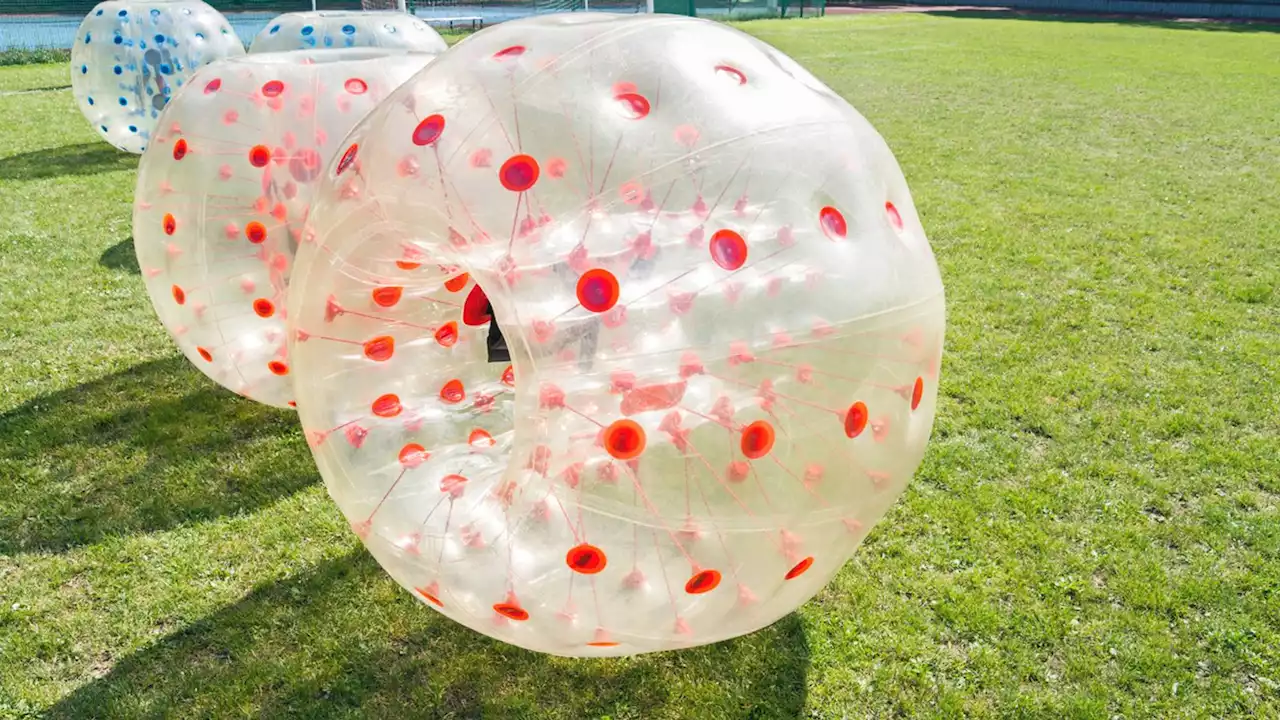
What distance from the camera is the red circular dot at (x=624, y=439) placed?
2.22 m

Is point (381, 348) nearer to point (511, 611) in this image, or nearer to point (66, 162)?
point (511, 611)

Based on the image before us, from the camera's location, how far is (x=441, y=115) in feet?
8.13

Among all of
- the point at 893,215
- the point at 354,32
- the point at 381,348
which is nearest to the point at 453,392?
the point at 381,348

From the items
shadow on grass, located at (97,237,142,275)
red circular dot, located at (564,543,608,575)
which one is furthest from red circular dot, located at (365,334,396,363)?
shadow on grass, located at (97,237,142,275)

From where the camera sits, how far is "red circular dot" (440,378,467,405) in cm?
367

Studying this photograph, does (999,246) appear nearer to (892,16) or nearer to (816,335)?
(816,335)

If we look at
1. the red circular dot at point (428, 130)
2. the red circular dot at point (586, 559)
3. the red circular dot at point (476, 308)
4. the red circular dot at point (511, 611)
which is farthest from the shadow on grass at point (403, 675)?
the red circular dot at point (428, 130)

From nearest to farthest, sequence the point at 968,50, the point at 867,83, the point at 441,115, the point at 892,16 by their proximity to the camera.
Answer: the point at 441,115 < the point at 867,83 < the point at 968,50 < the point at 892,16

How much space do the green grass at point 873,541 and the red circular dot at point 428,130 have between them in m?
1.64

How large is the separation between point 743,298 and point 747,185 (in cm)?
29

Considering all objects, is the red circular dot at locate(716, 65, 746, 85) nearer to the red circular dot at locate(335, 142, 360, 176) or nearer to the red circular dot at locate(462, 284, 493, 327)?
the red circular dot at locate(335, 142, 360, 176)

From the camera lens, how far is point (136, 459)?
429 cm

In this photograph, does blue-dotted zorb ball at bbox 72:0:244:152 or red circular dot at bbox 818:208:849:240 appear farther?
blue-dotted zorb ball at bbox 72:0:244:152

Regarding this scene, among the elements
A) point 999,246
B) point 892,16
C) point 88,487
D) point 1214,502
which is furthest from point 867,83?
point 892,16
